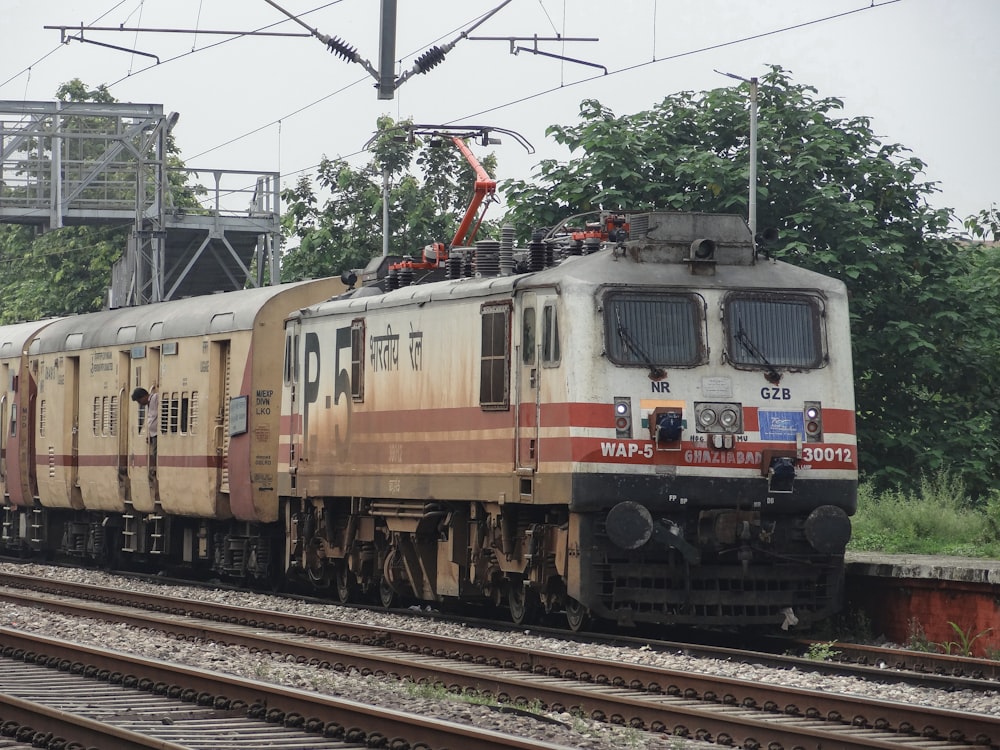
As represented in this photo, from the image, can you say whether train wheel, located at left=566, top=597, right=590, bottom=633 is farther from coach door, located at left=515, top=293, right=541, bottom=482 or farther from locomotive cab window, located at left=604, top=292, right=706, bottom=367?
locomotive cab window, located at left=604, top=292, right=706, bottom=367

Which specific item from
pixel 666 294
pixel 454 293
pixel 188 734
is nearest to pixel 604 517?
pixel 666 294

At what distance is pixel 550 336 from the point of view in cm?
1530

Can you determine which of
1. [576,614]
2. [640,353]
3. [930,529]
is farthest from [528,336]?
[930,529]

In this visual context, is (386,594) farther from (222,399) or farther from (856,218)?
(856,218)

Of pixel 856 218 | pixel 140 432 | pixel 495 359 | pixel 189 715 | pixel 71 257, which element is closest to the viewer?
pixel 189 715

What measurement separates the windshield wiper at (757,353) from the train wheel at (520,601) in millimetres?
3071

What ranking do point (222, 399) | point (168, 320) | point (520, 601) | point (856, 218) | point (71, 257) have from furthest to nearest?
point (71, 257), point (856, 218), point (168, 320), point (222, 399), point (520, 601)

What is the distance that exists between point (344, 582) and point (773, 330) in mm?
6810

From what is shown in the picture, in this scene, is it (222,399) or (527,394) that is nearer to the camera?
(527,394)

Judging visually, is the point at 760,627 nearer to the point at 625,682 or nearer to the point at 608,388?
the point at 608,388

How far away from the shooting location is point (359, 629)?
15922mm

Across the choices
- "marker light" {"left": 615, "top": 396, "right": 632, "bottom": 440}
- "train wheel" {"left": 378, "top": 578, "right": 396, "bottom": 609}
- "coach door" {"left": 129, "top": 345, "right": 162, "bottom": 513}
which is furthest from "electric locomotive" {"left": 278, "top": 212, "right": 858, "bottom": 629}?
"coach door" {"left": 129, "top": 345, "right": 162, "bottom": 513}

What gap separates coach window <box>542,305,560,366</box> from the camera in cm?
1520

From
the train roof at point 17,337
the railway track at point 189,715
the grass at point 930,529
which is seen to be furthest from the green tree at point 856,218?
the railway track at point 189,715
